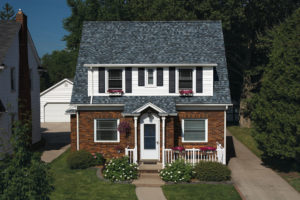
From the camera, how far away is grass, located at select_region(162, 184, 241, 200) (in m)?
13.8

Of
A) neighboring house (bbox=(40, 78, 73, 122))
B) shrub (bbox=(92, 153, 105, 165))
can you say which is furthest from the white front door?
neighboring house (bbox=(40, 78, 73, 122))

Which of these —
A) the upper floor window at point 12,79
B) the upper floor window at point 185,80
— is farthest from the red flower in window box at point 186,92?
the upper floor window at point 12,79

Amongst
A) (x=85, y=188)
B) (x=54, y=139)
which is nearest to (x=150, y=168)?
(x=85, y=188)

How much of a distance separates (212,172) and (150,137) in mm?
4392

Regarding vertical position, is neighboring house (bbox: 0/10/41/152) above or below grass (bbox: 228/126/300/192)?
above

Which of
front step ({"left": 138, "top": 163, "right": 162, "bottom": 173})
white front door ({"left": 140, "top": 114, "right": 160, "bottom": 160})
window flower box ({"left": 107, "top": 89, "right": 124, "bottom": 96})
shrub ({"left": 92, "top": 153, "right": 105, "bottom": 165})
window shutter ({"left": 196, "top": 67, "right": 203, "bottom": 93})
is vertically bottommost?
front step ({"left": 138, "top": 163, "right": 162, "bottom": 173})

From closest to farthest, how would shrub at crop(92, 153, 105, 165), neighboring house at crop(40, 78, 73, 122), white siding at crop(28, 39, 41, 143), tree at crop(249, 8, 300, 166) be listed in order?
tree at crop(249, 8, 300, 166), shrub at crop(92, 153, 105, 165), white siding at crop(28, 39, 41, 143), neighboring house at crop(40, 78, 73, 122)

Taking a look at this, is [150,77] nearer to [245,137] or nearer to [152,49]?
[152,49]

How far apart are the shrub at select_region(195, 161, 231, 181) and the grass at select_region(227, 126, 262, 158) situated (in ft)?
22.3

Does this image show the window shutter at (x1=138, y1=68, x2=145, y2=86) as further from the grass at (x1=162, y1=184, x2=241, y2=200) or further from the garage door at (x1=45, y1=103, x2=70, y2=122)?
the garage door at (x1=45, y1=103, x2=70, y2=122)

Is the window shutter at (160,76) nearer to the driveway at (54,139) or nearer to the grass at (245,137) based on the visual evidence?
the driveway at (54,139)

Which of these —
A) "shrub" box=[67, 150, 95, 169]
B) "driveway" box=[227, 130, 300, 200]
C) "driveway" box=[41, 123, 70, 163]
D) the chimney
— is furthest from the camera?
"driveway" box=[41, 123, 70, 163]

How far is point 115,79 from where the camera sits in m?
20.0

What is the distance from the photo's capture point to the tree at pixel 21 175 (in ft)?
25.4
